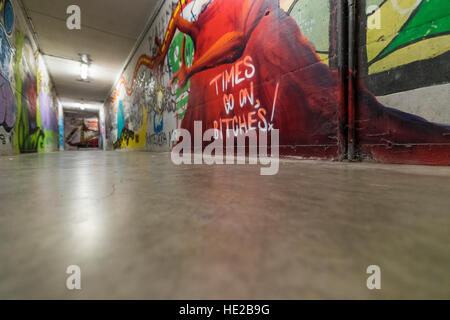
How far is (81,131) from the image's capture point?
693 inches

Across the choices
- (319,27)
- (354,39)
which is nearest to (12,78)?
(319,27)

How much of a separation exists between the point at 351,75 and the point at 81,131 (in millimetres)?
20304

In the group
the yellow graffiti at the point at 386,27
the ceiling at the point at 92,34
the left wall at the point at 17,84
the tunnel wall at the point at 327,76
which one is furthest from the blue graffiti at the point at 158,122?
the yellow graffiti at the point at 386,27

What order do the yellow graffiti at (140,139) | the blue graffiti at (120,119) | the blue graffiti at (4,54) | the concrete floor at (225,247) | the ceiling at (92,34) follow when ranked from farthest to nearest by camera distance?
the blue graffiti at (120,119)
the yellow graffiti at (140,139)
the ceiling at (92,34)
the blue graffiti at (4,54)
the concrete floor at (225,247)

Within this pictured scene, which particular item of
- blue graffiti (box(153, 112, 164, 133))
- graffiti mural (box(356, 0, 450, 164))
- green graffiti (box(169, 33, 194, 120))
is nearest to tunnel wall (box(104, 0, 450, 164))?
graffiti mural (box(356, 0, 450, 164))

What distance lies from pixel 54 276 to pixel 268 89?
2270 millimetres

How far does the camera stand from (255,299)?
0.65 ft

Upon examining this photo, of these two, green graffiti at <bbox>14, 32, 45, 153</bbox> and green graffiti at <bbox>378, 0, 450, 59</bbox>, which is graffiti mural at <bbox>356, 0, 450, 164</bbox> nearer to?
green graffiti at <bbox>378, 0, 450, 59</bbox>

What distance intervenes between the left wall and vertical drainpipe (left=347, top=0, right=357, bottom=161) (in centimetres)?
475

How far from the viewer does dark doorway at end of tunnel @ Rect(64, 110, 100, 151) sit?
17.1m

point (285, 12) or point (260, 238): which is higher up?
point (285, 12)

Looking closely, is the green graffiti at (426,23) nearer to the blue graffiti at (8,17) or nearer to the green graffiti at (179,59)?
the green graffiti at (179,59)

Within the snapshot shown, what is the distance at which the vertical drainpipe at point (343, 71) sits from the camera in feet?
5.47
